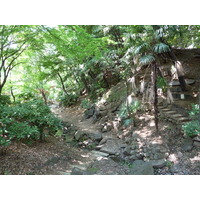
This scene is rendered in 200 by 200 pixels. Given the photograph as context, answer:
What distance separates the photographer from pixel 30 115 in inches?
101

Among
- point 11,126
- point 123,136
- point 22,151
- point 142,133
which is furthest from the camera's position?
point 123,136

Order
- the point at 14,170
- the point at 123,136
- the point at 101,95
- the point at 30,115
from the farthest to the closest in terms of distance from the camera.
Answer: the point at 101,95
the point at 123,136
the point at 30,115
the point at 14,170

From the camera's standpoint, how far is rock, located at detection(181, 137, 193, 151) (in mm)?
2504

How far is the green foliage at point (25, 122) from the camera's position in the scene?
197cm

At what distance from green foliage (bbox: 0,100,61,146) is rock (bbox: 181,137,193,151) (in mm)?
2511

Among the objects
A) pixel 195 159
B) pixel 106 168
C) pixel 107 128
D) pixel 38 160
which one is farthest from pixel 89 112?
pixel 195 159

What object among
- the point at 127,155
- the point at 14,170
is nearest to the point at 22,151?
the point at 14,170

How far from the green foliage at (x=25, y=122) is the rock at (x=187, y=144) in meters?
2.51

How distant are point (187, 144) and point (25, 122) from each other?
2916 mm

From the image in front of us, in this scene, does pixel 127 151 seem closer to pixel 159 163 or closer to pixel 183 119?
pixel 159 163

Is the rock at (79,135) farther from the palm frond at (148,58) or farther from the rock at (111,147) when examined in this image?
the palm frond at (148,58)

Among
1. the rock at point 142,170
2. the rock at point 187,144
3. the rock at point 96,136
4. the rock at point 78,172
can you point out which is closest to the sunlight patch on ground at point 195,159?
the rock at point 187,144
